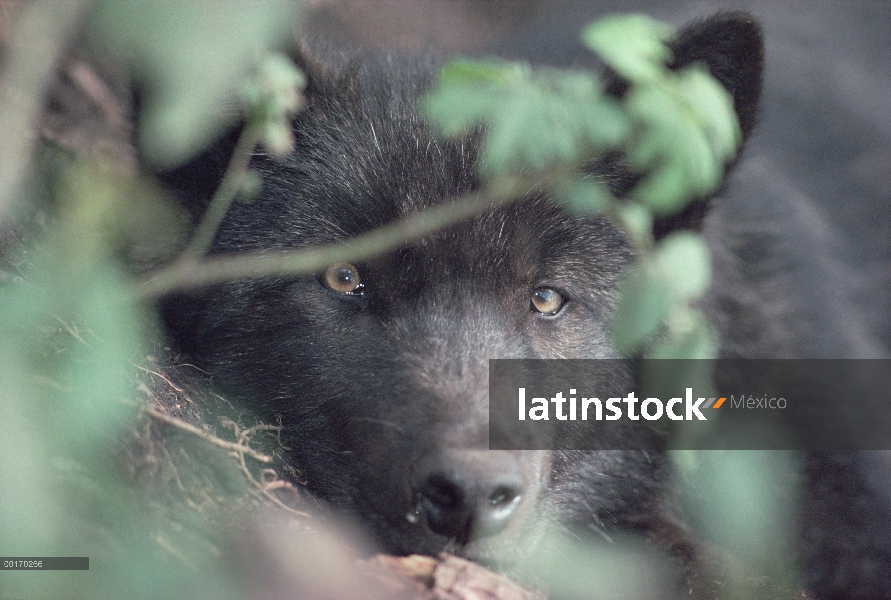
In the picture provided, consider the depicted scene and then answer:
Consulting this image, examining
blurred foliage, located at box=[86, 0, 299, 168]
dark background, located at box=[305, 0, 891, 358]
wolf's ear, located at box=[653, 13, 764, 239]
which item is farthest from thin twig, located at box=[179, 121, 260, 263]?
wolf's ear, located at box=[653, 13, 764, 239]

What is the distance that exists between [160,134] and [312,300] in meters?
0.66

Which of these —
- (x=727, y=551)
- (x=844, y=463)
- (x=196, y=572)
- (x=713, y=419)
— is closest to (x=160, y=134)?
(x=196, y=572)

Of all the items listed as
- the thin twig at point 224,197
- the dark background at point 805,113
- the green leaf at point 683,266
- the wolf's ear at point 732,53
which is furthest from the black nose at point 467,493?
the dark background at point 805,113

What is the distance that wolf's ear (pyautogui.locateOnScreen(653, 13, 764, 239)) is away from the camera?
247 centimetres

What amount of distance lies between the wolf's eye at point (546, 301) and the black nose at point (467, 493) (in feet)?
2.31

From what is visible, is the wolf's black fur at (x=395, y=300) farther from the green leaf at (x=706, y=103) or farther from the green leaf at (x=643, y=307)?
the green leaf at (x=706, y=103)

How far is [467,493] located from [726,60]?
5.28 feet

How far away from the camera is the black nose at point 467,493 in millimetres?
1859

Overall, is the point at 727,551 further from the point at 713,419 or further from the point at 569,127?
the point at 569,127

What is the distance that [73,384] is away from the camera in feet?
4.28

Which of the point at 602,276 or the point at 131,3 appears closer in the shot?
the point at 131,3
